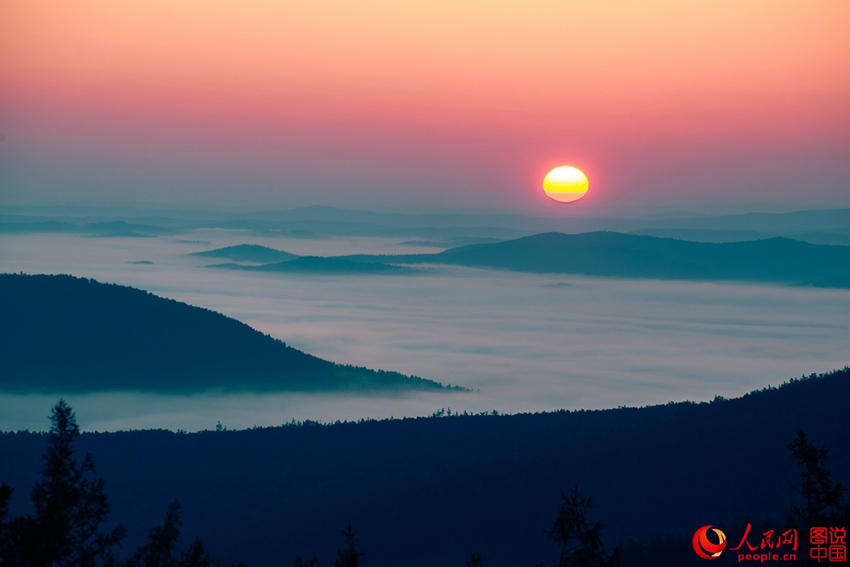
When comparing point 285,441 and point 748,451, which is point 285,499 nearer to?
point 285,441

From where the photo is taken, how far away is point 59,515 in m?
16.0

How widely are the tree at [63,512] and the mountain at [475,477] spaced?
2900 centimetres

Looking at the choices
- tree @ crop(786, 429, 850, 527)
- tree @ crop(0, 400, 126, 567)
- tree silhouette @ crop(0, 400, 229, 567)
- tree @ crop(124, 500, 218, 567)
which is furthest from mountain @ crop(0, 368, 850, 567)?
tree @ crop(0, 400, 126, 567)

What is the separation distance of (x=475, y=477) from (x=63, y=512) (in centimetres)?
6326

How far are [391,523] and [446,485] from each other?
913 centimetres

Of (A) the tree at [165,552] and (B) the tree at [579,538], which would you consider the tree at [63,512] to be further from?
(B) the tree at [579,538]

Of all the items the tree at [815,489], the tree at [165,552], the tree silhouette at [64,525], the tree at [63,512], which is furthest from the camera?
the tree at [165,552]

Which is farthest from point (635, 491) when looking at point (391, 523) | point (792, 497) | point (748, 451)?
point (391, 523)

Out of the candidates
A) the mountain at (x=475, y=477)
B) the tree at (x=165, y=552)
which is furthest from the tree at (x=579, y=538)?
the mountain at (x=475, y=477)

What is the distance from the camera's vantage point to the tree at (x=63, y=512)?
50.8ft

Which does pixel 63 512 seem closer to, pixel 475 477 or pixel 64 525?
pixel 64 525

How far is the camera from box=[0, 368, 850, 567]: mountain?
60.9 metres

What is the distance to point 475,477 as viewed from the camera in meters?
77.4

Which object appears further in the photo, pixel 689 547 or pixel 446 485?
pixel 446 485
